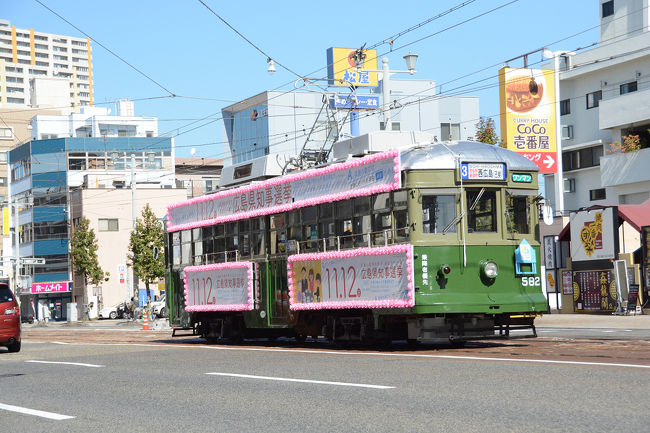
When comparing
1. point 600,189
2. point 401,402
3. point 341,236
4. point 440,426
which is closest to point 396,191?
point 341,236

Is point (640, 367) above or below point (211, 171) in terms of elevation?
below

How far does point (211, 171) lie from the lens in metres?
105

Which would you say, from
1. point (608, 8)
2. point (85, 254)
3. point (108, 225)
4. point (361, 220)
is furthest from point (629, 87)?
point (108, 225)

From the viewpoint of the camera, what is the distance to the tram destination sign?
57.6 feet

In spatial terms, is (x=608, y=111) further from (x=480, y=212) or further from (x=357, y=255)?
(x=357, y=255)

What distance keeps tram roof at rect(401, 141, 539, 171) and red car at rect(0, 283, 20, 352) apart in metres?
10.1

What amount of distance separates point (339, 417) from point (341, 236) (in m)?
10.4

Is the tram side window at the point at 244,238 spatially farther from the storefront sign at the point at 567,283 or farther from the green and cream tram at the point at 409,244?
the storefront sign at the point at 567,283

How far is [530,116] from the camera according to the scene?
1654 inches

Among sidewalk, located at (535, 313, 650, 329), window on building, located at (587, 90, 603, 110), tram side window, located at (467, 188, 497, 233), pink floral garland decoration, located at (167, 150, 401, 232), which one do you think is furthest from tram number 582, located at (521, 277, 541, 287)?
window on building, located at (587, 90, 603, 110)

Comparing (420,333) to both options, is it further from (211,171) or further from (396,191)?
(211,171)

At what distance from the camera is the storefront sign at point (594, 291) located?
3488 centimetres

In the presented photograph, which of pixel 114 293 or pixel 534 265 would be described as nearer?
pixel 534 265

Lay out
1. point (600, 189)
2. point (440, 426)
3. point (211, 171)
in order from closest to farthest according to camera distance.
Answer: point (440, 426) < point (600, 189) < point (211, 171)
